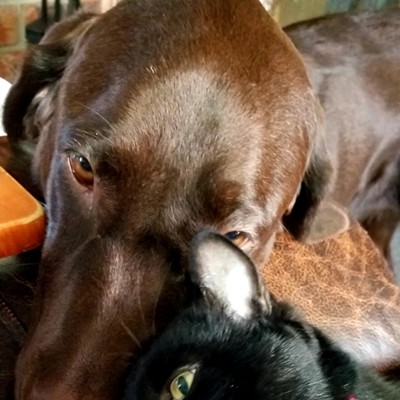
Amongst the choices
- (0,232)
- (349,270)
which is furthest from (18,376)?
(349,270)

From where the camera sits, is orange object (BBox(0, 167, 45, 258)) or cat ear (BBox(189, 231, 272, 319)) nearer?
cat ear (BBox(189, 231, 272, 319))

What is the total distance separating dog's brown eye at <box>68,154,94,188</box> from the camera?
122 cm

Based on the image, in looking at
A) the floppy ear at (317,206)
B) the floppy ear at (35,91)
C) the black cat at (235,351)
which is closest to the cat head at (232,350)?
the black cat at (235,351)

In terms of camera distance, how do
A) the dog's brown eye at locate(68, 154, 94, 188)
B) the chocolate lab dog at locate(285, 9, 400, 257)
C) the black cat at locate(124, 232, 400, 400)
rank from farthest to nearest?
the chocolate lab dog at locate(285, 9, 400, 257) → the dog's brown eye at locate(68, 154, 94, 188) → the black cat at locate(124, 232, 400, 400)

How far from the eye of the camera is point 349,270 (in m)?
1.66

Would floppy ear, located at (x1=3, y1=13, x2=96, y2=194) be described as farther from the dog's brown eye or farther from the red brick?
the red brick

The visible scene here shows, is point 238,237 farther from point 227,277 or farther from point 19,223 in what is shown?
point 19,223

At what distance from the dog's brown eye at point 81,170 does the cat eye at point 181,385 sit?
0.31 metres

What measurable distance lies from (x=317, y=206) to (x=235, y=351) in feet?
1.53

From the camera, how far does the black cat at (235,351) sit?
110 centimetres

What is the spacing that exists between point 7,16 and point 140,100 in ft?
7.02

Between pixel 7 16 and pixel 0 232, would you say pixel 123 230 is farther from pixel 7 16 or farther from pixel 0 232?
pixel 7 16

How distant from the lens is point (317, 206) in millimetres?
1536

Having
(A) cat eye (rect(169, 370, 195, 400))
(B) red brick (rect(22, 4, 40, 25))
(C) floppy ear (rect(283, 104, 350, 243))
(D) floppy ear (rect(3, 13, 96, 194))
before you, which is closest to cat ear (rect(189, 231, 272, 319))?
(A) cat eye (rect(169, 370, 195, 400))
